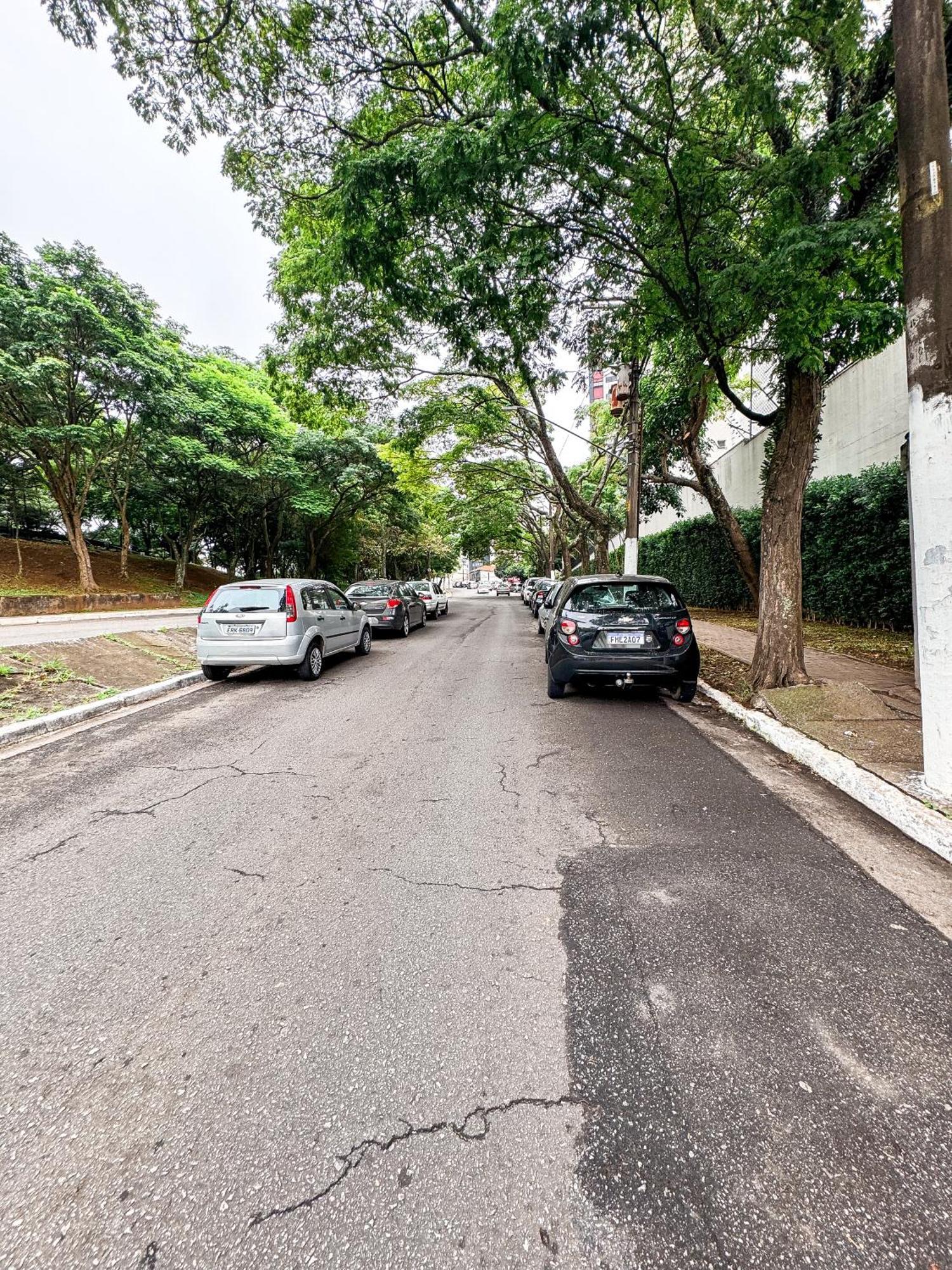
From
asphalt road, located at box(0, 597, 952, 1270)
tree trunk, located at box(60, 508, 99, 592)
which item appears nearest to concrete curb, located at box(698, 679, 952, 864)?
asphalt road, located at box(0, 597, 952, 1270)

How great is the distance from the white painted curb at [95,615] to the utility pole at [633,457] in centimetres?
1136

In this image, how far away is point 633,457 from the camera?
11344 mm

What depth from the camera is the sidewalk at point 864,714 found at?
4156mm

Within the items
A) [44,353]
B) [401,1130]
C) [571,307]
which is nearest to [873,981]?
[401,1130]

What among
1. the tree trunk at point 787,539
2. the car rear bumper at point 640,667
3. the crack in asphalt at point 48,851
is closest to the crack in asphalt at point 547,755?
the car rear bumper at point 640,667

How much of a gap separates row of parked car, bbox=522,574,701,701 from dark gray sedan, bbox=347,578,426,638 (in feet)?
28.5

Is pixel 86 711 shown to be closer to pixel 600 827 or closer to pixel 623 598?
pixel 600 827

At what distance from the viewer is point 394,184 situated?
16.7 ft

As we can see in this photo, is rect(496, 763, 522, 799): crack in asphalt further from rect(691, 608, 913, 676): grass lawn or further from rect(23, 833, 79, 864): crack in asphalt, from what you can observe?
rect(691, 608, 913, 676): grass lawn

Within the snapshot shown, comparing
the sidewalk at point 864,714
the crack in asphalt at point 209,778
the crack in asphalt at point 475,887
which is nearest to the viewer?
the crack in asphalt at point 475,887

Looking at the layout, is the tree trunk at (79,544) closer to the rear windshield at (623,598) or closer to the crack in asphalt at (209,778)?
the crack in asphalt at (209,778)

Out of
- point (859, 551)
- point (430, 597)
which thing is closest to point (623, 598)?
point (859, 551)

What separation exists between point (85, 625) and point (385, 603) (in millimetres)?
8753

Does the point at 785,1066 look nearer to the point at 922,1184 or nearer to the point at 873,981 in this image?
the point at 922,1184
